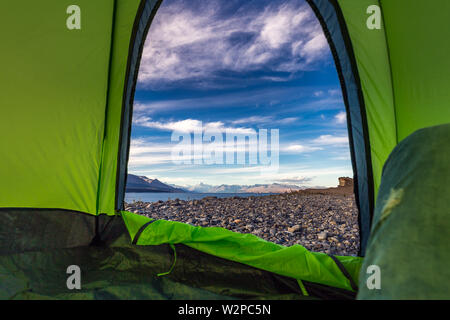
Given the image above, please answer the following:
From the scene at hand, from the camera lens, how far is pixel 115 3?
6.36ft

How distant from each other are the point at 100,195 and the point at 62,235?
1.06 feet

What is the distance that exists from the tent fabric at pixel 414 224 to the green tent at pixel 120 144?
73 cm

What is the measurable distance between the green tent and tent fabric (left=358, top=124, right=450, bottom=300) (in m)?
0.73

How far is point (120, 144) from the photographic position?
1.93 m

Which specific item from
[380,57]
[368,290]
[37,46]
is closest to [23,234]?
[37,46]

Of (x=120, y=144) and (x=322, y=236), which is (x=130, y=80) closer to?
(x=120, y=144)

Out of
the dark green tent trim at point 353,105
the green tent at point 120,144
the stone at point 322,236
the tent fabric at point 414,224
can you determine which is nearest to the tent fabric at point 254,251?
the green tent at point 120,144

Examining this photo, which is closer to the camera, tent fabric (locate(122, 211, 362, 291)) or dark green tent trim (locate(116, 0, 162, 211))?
tent fabric (locate(122, 211, 362, 291))

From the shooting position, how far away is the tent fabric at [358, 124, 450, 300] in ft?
1.92

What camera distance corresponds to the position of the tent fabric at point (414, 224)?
584mm

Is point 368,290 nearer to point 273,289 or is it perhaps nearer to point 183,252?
point 273,289

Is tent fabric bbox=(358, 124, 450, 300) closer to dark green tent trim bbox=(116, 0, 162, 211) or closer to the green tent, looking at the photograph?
the green tent

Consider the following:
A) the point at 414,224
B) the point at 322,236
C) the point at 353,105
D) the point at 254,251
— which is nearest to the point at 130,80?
the point at 254,251

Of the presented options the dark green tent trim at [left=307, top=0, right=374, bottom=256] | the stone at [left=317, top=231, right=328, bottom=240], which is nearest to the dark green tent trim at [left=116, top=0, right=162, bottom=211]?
the dark green tent trim at [left=307, top=0, right=374, bottom=256]
